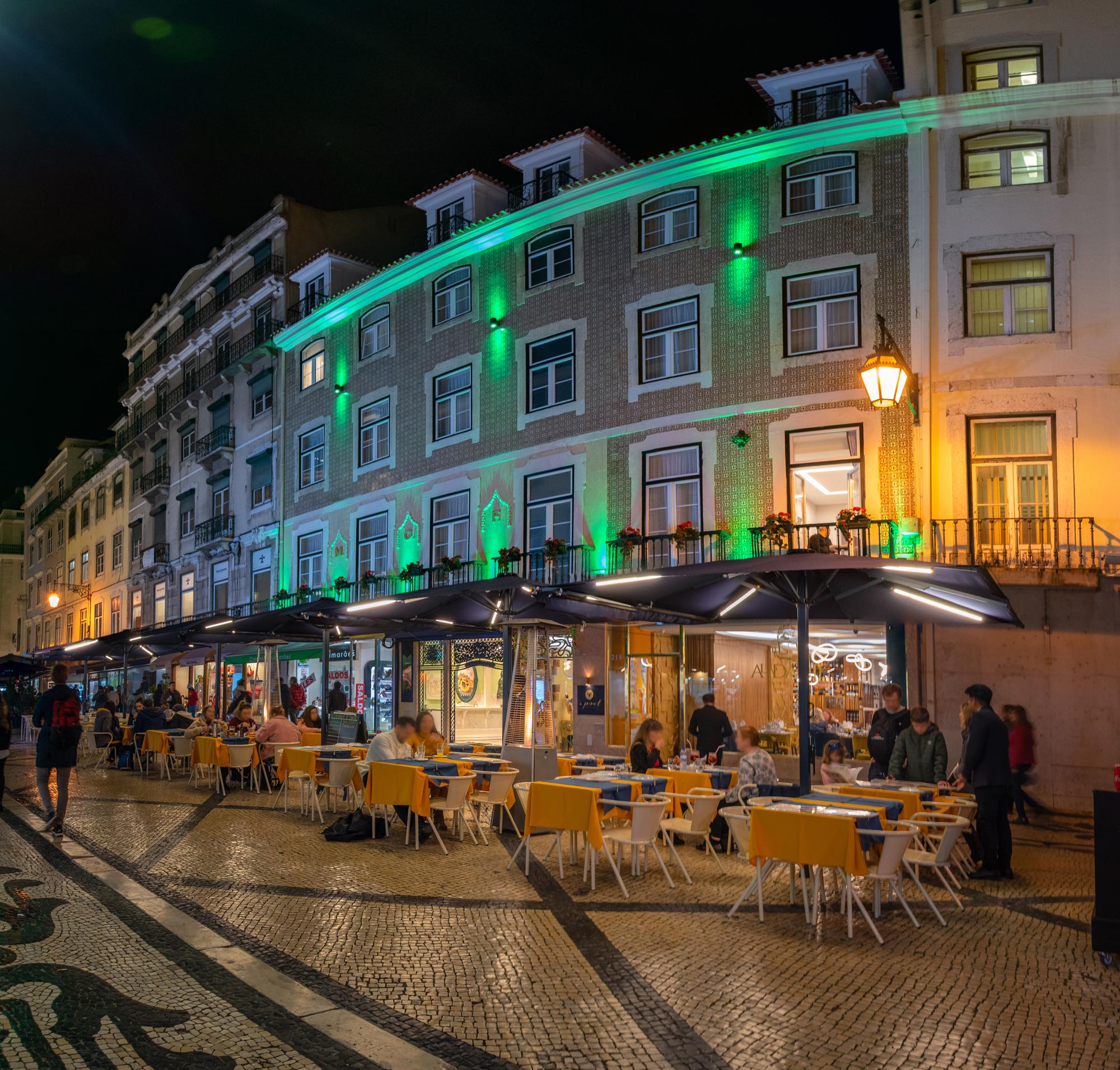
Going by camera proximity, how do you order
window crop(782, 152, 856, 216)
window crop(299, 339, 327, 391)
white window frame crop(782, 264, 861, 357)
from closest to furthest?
white window frame crop(782, 264, 861, 357)
window crop(782, 152, 856, 216)
window crop(299, 339, 327, 391)

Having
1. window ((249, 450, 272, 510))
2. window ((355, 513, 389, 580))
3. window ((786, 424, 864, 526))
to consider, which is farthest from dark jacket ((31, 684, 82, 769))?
window ((249, 450, 272, 510))

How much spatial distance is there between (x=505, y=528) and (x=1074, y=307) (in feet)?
37.9

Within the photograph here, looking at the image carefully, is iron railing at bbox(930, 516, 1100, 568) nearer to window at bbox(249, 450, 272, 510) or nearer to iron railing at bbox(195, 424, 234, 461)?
window at bbox(249, 450, 272, 510)

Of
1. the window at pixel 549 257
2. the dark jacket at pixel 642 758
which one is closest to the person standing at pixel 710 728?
the dark jacket at pixel 642 758

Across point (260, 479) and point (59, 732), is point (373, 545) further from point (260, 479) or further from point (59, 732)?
point (59, 732)

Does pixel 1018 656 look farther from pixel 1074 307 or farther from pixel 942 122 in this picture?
pixel 942 122

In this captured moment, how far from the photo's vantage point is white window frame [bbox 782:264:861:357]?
735 inches

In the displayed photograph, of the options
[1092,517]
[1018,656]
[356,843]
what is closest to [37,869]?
[356,843]

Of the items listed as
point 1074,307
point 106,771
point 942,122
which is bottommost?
point 106,771

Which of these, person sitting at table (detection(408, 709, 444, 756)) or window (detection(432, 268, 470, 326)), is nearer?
person sitting at table (detection(408, 709, 444, 756))

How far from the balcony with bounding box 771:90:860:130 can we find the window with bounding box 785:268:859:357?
2.84 m

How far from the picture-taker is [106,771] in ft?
70.9

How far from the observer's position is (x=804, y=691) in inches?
427

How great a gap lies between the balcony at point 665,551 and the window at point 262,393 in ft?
52.2
